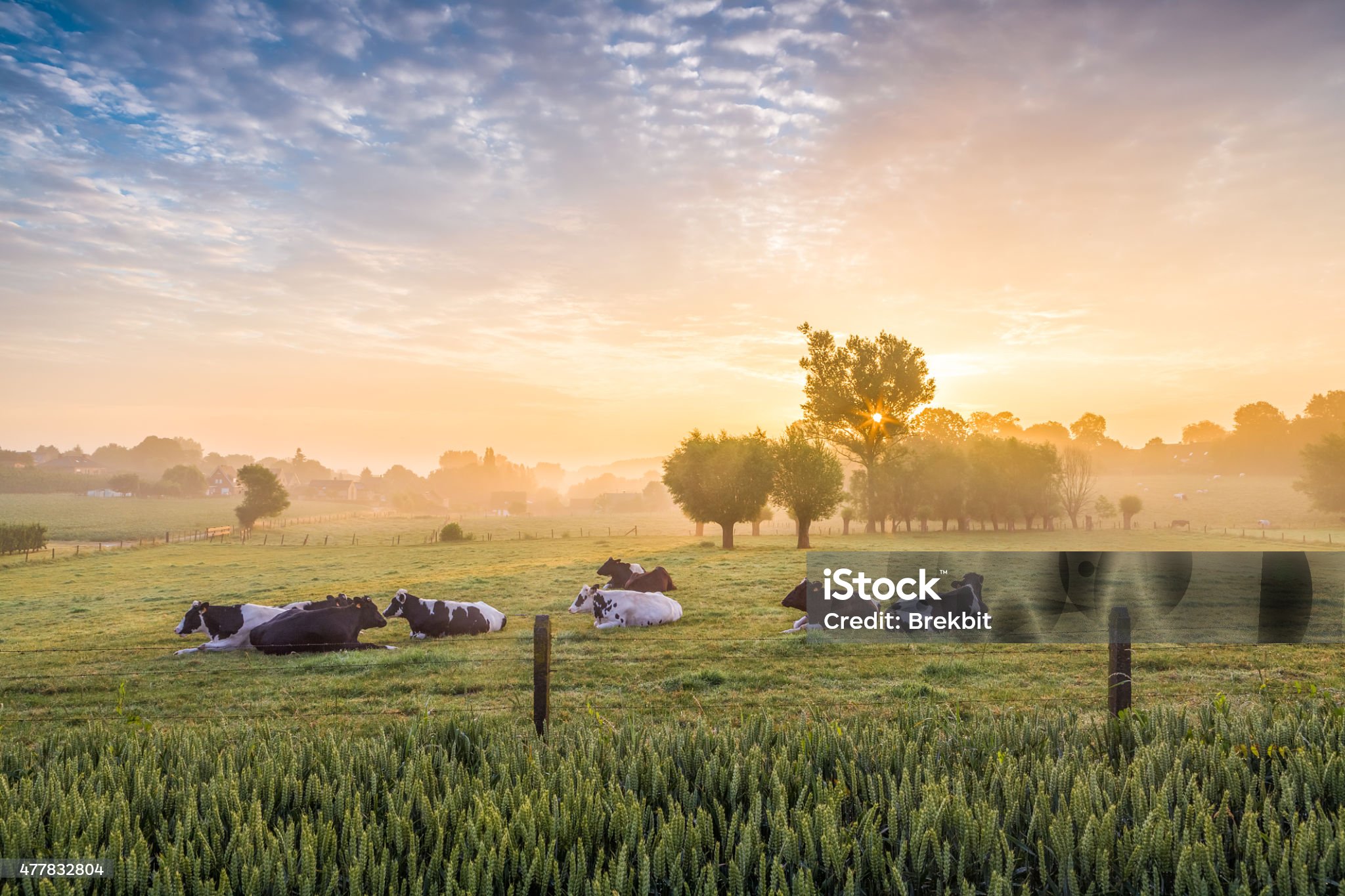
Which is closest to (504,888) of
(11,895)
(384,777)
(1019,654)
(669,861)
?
(669,861)

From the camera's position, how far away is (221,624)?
46.7 ft

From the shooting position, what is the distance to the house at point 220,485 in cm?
13050

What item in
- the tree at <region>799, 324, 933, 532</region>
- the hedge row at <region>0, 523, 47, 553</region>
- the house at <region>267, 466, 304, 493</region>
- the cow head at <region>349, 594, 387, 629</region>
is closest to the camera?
the cow head at <region>349, 594, 387, 629</region>

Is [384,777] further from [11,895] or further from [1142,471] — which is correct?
[1142,471]

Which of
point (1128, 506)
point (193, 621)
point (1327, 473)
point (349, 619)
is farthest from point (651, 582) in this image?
point (1327, 473)

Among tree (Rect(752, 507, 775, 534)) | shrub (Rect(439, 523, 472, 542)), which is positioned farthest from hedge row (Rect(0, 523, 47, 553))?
tree (Rect(752, 507, 775, 534))

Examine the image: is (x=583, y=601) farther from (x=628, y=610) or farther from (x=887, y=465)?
(x=887, y=465)

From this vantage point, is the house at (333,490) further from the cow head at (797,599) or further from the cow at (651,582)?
the cow head at (797,599)

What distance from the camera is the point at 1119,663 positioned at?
7078mm

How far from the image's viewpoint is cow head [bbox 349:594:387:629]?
15219 millimetres

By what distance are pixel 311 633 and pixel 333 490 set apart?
161 m

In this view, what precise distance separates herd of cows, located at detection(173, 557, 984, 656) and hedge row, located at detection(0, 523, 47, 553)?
3351 cm

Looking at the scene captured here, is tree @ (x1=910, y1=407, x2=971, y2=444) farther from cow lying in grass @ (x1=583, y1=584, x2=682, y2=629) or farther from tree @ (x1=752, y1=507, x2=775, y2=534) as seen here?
cow lying in grass @ (x1=583, y1=584, x2=682, y2=629)

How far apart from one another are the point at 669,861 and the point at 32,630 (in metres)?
21.2
